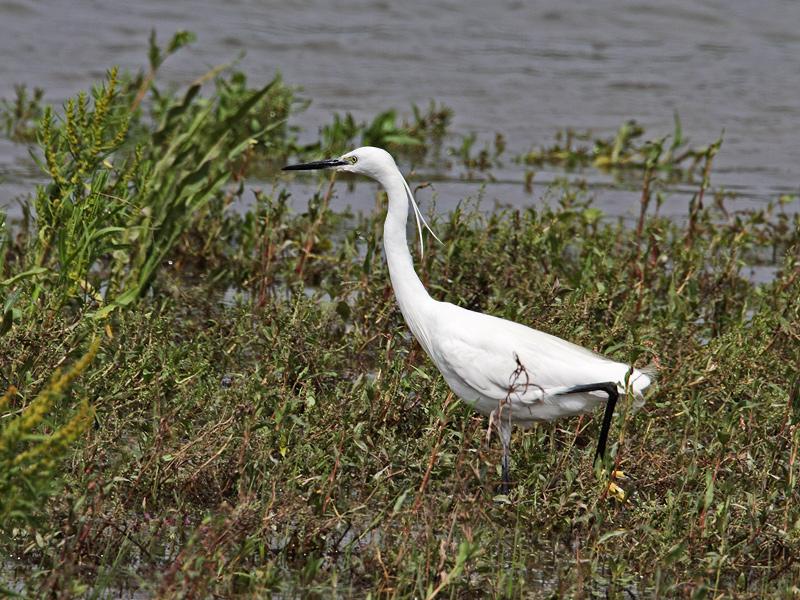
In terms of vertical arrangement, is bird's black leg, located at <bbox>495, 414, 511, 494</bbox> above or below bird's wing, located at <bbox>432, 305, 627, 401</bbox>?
below

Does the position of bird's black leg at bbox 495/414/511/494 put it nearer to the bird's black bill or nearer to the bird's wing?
the bird's wing

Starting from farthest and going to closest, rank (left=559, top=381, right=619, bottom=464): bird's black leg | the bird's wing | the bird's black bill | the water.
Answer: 1. the water
2. the bird's black bill
3. the bird's wing
4. (left=559, top=381, right=619, bottom=464): bird's black leg

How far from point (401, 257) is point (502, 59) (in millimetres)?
9728

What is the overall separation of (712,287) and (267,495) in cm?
338

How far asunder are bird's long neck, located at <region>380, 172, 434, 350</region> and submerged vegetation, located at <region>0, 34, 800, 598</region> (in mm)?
225

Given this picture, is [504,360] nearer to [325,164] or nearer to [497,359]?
[497,359]

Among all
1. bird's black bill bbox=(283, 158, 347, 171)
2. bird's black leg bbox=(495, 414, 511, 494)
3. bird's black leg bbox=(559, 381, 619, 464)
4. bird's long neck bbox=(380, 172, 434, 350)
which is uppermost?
bird's black bill bbox=(283, 158, 347, 171)

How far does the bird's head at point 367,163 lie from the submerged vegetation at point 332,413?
65cm

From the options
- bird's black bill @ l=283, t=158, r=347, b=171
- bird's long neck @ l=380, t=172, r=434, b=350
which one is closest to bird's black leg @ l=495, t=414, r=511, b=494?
bird's long neck @ l=380, t=172, r=434, b=350

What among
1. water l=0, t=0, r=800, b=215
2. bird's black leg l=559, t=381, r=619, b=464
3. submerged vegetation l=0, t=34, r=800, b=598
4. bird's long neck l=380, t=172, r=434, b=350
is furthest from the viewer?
water l=0, t=0, r=800, b=215

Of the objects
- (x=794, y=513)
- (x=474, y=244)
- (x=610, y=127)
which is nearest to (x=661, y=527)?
(x=794, y=513)

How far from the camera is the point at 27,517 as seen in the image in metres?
3.14

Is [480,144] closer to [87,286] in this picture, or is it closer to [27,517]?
[87,286]

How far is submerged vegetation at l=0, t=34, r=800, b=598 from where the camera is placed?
373 cm
